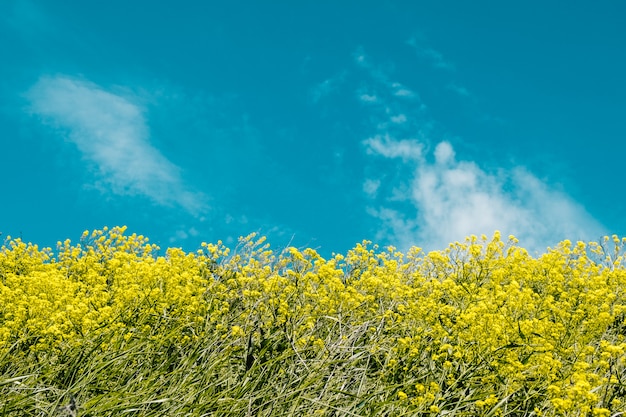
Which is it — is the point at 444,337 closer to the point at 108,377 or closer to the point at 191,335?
the point at 191,335

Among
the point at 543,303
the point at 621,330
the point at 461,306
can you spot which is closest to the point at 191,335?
the point at 461,306

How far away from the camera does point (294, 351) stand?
5.57m

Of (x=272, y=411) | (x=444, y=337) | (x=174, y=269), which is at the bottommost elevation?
(x=272, y=411)

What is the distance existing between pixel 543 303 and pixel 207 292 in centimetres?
374

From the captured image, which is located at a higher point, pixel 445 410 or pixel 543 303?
pixel 543 303

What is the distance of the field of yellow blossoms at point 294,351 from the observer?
496cm

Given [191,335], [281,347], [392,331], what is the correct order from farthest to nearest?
[392,331]
[191,335]
[281,347]

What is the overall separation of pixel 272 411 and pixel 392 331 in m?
2.20

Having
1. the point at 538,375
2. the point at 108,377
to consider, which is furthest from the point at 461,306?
the point at 108,377

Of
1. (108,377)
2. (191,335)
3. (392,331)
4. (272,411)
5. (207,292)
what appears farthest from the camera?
(207,292)

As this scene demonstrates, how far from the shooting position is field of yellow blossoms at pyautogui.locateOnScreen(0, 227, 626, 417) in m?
4.96

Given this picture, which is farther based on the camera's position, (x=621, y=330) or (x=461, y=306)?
(x=621, y=330)

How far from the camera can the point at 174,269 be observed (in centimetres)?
702

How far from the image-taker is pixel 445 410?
4992 mm
